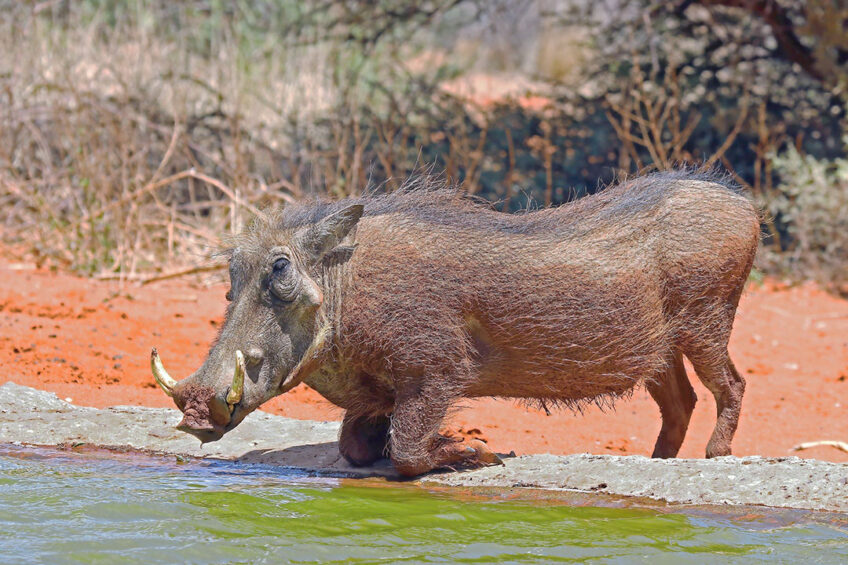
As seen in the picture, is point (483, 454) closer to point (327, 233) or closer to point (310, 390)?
point (327, 233)

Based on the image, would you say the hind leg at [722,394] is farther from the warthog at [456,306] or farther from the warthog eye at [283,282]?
Result: the warthog eye at [283,282]

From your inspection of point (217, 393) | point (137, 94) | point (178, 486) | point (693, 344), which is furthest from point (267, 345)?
point (137, 94)

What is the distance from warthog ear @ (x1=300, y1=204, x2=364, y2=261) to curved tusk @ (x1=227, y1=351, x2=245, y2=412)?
0.63m

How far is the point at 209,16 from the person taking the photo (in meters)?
15.6

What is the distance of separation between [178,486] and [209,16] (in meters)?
12.0

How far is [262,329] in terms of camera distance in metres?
4.53

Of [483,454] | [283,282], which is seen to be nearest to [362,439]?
[483,454]

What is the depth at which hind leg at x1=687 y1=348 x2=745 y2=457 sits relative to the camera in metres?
5.23

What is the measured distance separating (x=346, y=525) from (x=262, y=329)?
851 millimetres

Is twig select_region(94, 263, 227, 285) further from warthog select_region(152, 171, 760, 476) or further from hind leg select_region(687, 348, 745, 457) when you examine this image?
hind leg select_region(687, 348, 745, 457)

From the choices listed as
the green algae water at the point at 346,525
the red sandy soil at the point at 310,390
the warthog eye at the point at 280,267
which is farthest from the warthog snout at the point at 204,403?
the red sandy soil at the point at 310,390

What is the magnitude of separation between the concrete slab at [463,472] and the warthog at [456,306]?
22 centimetres

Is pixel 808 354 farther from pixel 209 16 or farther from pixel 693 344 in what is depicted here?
pixel 209 16

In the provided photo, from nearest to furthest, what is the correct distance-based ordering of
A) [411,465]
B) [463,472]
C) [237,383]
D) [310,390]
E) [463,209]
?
[237,383], [411,465], [463,472], [463,209], [310,390]
